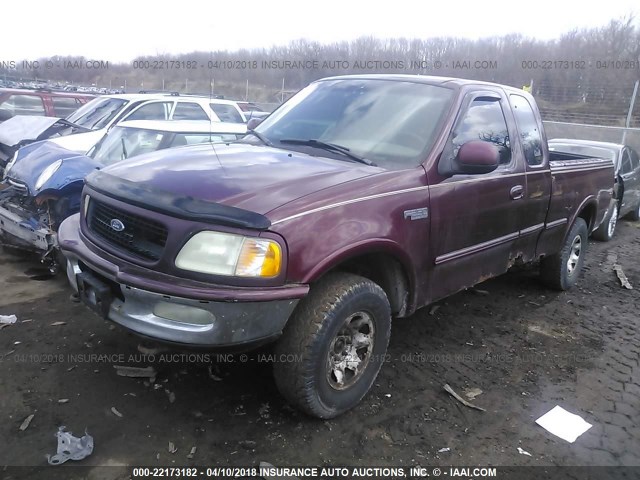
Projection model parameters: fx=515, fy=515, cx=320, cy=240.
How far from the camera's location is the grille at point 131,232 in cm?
254

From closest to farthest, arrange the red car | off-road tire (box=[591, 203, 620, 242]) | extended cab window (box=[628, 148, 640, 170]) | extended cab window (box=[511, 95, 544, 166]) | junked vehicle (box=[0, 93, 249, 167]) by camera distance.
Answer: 1. extended cab window (box=[511, 95, 544, 166])
2. junked vehicle (box=[0, 93, 249, 167])
3. off-road tire (box=[591, 203, 620, 242])
4. extended cab window (box=[628, 148, 640, 170])
5. the red car

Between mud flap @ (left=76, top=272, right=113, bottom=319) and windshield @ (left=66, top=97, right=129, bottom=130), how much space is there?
6.14 meters

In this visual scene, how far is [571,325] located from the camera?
466 centimetres

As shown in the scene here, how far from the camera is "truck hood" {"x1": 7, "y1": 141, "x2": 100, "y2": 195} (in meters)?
4.85

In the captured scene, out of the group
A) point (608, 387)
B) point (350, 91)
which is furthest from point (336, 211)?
point (608, 387)

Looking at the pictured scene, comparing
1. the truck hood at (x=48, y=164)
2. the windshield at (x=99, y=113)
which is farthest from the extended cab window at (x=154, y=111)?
the truck hood at (x=48, y=164)

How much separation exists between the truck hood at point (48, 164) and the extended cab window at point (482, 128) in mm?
3517

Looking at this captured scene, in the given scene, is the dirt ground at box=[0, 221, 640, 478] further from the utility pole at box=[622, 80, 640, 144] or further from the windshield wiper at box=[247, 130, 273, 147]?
the utility pole at box=[622, 80, 640, 144]

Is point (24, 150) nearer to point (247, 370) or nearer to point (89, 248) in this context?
point (89, 248)

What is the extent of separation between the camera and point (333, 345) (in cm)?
285

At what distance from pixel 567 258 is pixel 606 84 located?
52.4 ft

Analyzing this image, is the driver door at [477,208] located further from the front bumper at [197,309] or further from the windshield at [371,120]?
the front bumper at [197,309]

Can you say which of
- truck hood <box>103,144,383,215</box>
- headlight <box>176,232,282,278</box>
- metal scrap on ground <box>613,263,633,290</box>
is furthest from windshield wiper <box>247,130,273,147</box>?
metal scrap on ground <box>613,263,633,290</box>

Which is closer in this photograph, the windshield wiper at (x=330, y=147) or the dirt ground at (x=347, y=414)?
the dirt ground at (x=347, y=414)
